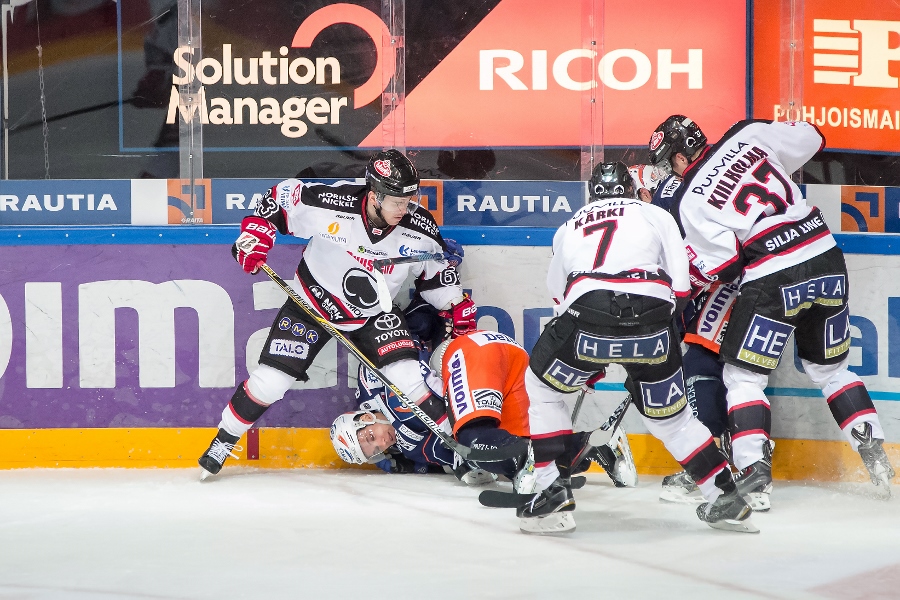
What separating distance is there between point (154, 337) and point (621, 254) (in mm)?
2028

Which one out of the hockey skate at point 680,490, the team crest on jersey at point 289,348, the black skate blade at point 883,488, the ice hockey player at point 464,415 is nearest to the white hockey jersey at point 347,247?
the team crest on jersey at point 289,348

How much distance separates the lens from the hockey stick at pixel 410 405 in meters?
3.49

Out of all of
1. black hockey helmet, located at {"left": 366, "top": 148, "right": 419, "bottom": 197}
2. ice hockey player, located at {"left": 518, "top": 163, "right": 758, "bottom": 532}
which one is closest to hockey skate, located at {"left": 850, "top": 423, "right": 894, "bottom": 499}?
ice hockey player, located at {"left": 518, "top": 163, "right": 758, "bottom": 532}

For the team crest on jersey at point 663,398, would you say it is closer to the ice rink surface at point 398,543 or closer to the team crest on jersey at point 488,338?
the ice rink surface at point 398,543

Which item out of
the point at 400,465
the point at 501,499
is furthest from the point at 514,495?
the point at 400,465

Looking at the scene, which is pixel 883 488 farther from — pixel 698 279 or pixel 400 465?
pixel 400 465

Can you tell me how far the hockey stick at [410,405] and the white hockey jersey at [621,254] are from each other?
2.09 ft

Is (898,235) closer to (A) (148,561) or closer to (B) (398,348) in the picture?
(B) (398,348)

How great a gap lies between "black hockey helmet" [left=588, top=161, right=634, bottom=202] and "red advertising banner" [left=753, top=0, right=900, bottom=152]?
1455 mm

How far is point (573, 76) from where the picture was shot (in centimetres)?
445

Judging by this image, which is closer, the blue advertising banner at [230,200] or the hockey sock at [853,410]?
the hockey sock at [853,410]

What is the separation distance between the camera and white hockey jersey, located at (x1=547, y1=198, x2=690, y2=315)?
9.66 ft

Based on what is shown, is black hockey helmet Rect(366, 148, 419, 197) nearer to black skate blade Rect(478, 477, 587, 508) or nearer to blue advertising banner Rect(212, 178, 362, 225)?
blue advertising banner Rect(212, 178, 362, 225)

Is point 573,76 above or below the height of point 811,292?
above
